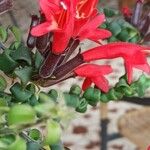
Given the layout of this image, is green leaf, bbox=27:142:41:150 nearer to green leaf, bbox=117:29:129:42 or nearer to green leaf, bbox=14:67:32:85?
green leaf, bbox=14:67:32:85

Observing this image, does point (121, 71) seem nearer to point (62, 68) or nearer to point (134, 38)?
point (134, 38)

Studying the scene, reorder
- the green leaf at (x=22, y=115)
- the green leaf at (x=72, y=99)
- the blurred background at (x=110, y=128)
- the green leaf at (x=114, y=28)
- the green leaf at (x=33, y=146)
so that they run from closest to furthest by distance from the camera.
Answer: the green leaf at (x=22, y=115) → the green leaf at (x=33, y=146) → the green leaf at (x=72, y=99) → the green leaf at (x=114, y=28) → the blurred background at (x=110, y=128)

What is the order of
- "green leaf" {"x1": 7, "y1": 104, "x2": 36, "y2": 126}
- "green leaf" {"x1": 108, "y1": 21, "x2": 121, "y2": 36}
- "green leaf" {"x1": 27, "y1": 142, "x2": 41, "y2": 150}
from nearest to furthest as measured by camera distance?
"green leaf" {"x1": 7, "y1": 104, "x2": 36, "y2": 126}, "green leaf" {"x1": 27, "y1": 142, "x2": 41, "y2": 150}, "green leaf" {"x1": 108, "y1": 21, "x2": 121, "y2": 36}

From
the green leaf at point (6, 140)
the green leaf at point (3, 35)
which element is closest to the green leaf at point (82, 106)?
the green leaf at point (3, 35)

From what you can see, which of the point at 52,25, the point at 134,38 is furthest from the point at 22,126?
the point at 134,38

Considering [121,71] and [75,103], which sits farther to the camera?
[121,71]

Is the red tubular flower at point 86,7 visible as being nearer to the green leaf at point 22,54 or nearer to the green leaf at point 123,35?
the green leaf at point 22,54

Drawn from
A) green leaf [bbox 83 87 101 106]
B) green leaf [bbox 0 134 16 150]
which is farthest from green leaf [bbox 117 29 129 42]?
green leaf [bbox 0 134 16 150]
